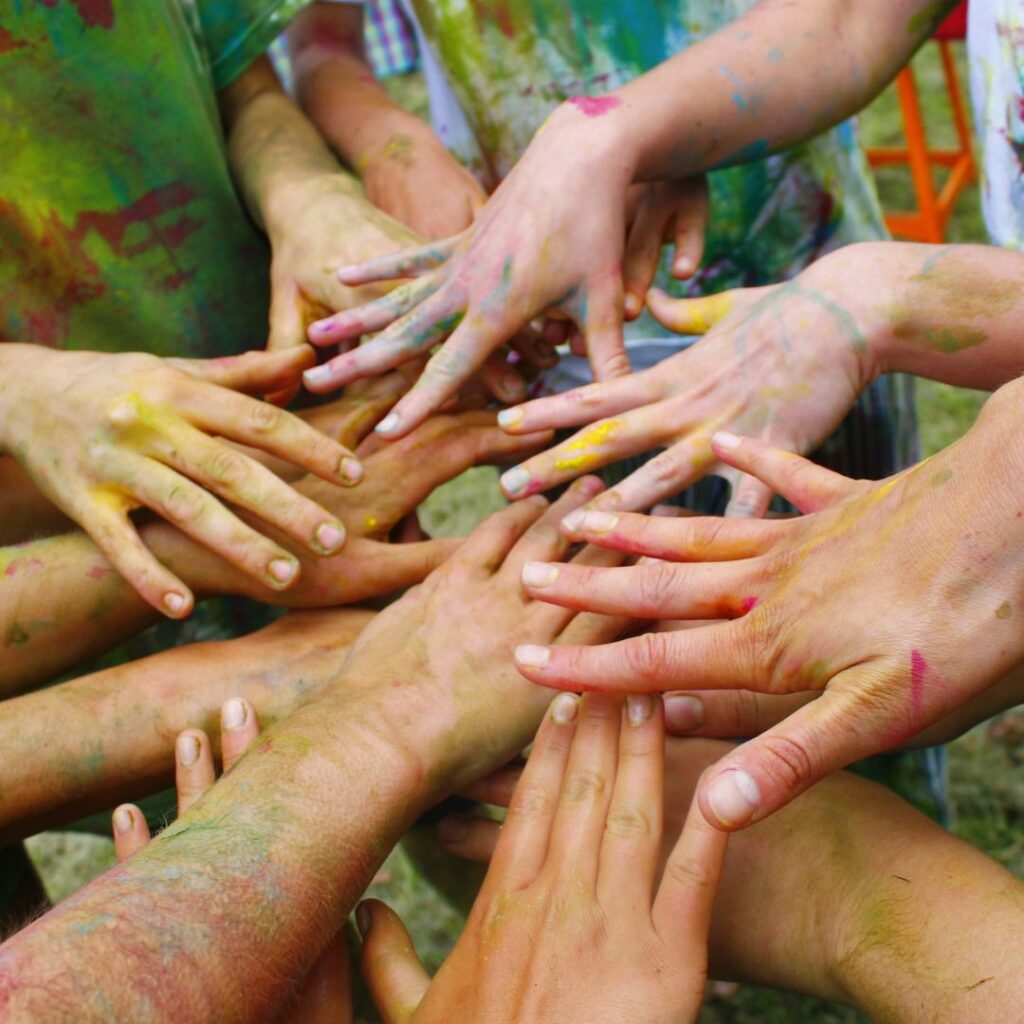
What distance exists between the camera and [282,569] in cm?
112

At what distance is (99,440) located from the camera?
1.16 metres

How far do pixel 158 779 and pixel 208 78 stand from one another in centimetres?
97

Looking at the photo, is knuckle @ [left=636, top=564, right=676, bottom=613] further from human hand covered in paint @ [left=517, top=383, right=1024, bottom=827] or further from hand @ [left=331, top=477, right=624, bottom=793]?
hand @ [left=331, top=477, right=624, bottom=793]

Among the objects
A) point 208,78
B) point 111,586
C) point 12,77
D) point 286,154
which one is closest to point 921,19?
point 286,154

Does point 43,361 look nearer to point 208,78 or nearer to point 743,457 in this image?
point 208,78

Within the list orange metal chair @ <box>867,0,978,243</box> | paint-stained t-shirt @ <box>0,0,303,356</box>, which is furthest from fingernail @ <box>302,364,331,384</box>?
orange metal chair @ <box>867,0,978,243</box>

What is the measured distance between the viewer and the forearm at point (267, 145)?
4.74 ft

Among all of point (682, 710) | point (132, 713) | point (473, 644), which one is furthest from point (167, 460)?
point (682, 710)

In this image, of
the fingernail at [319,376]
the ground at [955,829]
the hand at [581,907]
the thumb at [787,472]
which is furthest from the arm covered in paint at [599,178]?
the ground at [955,829]

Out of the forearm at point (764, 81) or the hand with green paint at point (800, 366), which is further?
the forearm at point (764, 81)

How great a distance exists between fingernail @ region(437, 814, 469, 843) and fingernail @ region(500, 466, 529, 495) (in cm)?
38

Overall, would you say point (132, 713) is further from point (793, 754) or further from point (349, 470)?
point (793, 754)

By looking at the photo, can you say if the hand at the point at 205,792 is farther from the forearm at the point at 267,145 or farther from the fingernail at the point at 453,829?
the forearm at the point at 267,145

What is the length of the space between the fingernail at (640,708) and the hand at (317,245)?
24.8 inches
